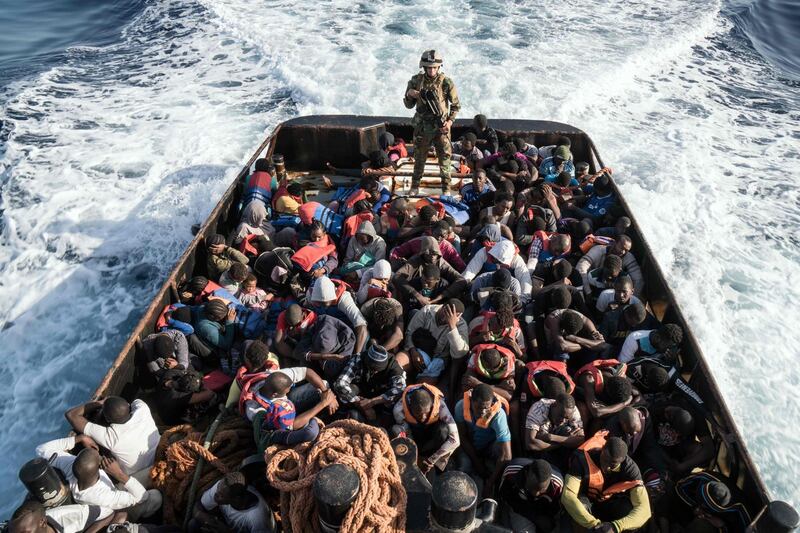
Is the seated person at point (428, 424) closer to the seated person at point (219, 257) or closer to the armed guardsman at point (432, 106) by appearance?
the seated person at point (219, 257)

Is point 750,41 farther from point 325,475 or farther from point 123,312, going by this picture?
point 325,475

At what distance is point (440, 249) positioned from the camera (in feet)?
18.2

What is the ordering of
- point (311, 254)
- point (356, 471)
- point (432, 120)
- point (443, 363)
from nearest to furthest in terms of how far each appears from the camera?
point (356, 471) → point (443, 363) → point (311, 254) → point (432, 120)

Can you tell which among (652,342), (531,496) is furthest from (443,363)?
(652,342)

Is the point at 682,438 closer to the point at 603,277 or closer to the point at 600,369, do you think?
the point at 600,369

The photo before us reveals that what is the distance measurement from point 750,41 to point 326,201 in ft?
44.4

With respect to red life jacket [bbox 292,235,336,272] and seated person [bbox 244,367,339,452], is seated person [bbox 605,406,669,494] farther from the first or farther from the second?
red life jacket [bbox 292,235,336,272]

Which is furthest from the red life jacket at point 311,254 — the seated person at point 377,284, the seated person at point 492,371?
the seated person at point 492,371

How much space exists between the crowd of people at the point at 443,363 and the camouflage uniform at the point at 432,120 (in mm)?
586

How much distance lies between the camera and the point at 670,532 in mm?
3453

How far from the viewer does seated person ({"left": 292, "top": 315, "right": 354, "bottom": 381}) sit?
4.28 m

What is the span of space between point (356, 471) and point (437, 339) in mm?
2072

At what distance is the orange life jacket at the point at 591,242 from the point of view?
5.56 meters

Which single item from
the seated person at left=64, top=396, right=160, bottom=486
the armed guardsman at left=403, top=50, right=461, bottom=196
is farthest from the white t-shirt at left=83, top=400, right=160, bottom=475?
the armed guardsman at left=403, top=50, right=461, bottom=196
